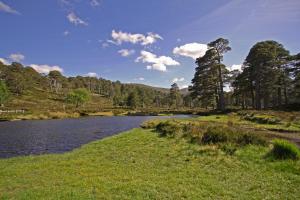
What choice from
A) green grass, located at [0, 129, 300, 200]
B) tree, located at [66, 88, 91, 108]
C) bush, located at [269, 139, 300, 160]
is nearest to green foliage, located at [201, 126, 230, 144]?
green grass, located at [0, 129, 300, 200]

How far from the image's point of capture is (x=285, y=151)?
11398 millimetres

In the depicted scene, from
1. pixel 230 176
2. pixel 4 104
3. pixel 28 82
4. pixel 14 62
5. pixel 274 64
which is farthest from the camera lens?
pixel 14 62

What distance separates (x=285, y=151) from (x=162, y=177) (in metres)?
6.44

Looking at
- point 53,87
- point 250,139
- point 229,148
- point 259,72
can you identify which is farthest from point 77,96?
point 229,148

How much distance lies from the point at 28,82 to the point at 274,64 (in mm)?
135147

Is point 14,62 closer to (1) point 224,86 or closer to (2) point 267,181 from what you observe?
(1) point 224,86

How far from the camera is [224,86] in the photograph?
188 ft

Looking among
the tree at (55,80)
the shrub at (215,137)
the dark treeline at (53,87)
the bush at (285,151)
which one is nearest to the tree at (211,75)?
the shrub at (215,137)

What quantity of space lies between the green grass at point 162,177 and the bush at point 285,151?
637 mm

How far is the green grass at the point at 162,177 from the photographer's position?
25.8 ft

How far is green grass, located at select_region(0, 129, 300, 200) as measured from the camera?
7.86m

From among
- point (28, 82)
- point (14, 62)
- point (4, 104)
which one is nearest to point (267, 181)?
point (4, 104)

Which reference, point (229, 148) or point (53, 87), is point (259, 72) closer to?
point (229, 148)

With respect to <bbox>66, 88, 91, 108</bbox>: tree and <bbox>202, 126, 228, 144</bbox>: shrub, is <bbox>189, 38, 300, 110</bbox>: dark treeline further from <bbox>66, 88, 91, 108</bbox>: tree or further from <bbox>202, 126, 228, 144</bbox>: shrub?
<bbox>66, 88, 91, 108</bbox>: tree
